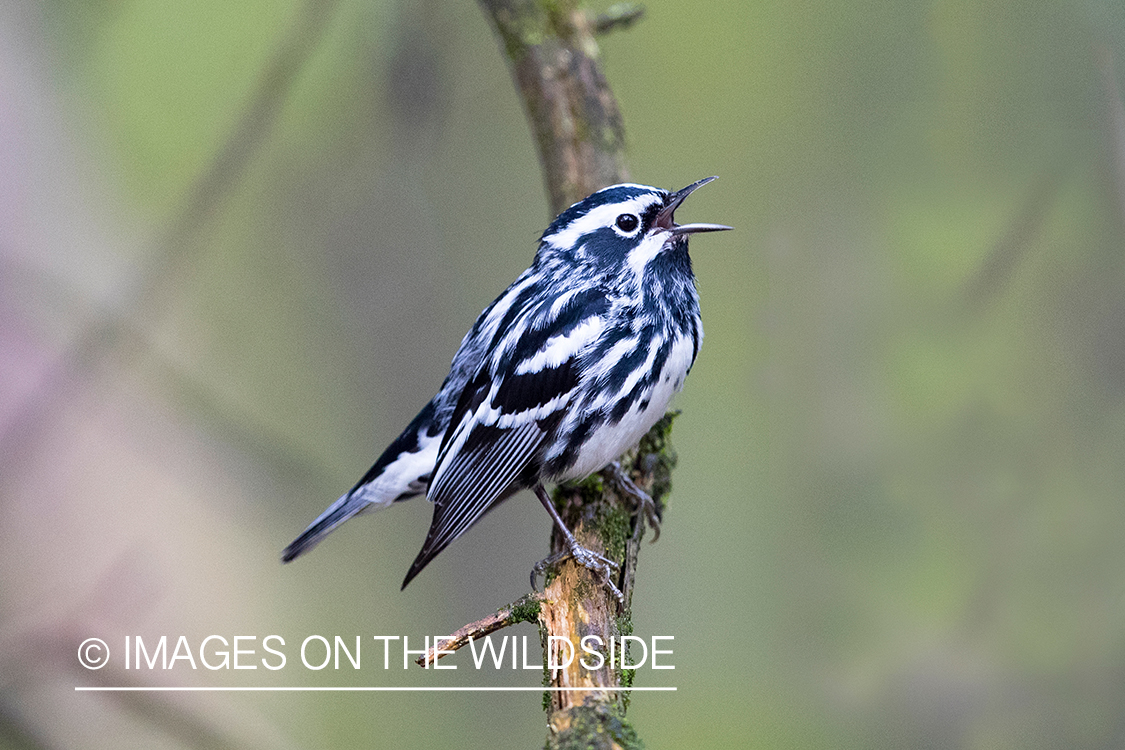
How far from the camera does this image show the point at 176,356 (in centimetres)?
398

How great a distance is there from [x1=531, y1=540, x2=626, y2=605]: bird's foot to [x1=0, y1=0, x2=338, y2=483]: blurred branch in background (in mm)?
2030

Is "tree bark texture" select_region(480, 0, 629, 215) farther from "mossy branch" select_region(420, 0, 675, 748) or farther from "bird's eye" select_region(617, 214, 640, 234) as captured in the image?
"bird's eye" select_region(617, 214, 640, 234)

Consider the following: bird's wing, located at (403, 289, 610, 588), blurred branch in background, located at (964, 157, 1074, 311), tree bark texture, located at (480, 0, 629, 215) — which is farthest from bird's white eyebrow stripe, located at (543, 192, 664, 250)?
blurred branch in background, located at (964, 157, 1074, 311)

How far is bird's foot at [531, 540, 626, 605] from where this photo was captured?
2.38m

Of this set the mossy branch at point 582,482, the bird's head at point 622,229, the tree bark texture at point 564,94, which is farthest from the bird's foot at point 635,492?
the tree bark texture at point 564,94

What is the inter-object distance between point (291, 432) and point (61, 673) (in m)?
1.27

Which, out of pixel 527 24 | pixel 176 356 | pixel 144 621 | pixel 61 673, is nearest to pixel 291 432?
pixel 176 356

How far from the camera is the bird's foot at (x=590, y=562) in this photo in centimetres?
238

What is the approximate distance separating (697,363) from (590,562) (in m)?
1.75

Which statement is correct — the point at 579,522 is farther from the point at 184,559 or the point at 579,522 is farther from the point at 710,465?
the point at 184,559

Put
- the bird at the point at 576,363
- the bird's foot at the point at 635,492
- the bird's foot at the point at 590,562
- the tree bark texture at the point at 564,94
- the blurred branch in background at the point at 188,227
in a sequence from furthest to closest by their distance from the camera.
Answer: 1. the blurred branch in background at the point at 188,227
2. the tree bark texture at the point at 564,94
3. the bird's foot at the point at 635,492
4. the bird at the point at 576,363
5. the bird's foot at the point at 590,562

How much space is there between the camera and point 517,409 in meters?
2.58

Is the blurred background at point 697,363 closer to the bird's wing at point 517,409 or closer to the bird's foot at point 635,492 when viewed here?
the bird's foot at point 635,492

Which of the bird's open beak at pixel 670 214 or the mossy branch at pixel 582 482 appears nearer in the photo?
the mossy branch at pixel 582 482
